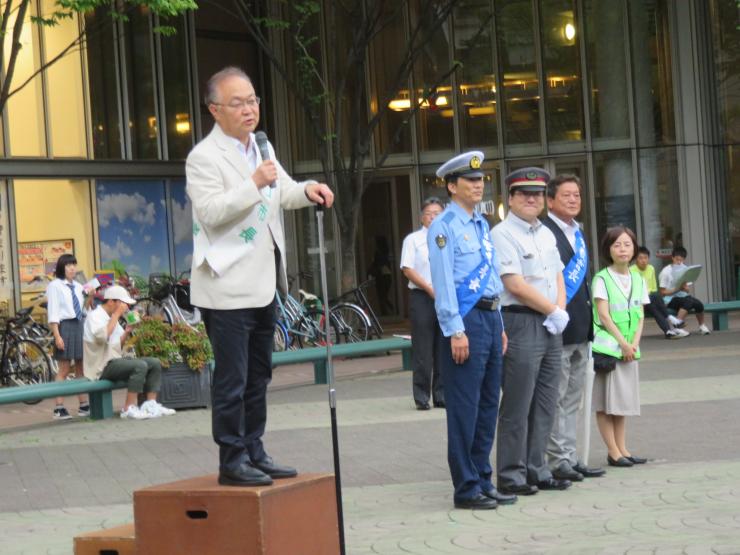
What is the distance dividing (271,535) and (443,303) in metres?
2.55

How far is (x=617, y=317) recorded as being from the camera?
10156 mm

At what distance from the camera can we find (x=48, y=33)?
81.3ft

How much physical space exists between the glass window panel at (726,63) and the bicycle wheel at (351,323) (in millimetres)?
11817

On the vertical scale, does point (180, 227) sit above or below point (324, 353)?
above

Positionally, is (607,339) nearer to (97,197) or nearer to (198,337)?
(198,337)

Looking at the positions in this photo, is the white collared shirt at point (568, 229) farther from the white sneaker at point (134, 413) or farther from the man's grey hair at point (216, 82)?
the white sneaker at point (134, 413)

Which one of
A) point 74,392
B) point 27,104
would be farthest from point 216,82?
point 27,104

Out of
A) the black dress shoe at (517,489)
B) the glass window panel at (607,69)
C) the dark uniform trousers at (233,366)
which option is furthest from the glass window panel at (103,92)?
the dark uniform trousers at (233,366)

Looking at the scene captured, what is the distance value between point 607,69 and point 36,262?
12.5m

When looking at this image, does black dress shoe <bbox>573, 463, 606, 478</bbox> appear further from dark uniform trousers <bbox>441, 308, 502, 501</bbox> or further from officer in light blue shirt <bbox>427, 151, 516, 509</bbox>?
dark uniform trousers <bbox>441, 308, 502, 501</bbox>

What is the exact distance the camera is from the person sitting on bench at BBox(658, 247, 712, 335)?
23125mm

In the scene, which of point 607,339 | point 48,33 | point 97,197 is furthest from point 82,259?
point 607,339

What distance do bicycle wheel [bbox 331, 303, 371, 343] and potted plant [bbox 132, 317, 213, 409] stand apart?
6.53m

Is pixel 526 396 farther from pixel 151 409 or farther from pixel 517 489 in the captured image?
pixel 151 409
